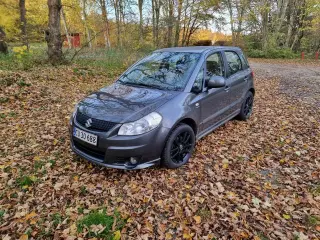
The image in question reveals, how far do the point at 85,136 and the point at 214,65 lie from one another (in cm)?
269

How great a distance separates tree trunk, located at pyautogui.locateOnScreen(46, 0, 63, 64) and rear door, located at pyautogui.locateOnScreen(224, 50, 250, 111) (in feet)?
24.7

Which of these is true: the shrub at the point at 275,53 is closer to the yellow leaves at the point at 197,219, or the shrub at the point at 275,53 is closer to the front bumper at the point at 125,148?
the front bumper at the point at 125,148

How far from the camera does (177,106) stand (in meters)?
3.38

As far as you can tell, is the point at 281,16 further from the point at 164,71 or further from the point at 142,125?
the point at 142,125

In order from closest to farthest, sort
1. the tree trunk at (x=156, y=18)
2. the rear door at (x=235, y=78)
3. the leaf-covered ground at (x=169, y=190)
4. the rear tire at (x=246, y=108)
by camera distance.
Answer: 1. the leaf-covered ground at (x=169, y=190)
2. the rear door at (x=235, y=78)
3. the rear tire at (x=246, y=108)
4. the tree trunk at (x=156, y=18)

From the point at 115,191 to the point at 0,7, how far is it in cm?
2074

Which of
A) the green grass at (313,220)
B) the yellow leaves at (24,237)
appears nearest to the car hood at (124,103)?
the yellow leaves at (24,237)

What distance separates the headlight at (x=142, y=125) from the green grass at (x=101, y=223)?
102 cm

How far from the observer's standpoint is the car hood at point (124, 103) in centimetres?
308

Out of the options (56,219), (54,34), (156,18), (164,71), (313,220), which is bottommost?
(313,220)

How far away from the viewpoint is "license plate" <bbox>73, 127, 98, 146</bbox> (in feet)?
10.1

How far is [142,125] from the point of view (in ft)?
9.96

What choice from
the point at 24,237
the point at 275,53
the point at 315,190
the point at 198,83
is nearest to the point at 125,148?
the point at 24,237

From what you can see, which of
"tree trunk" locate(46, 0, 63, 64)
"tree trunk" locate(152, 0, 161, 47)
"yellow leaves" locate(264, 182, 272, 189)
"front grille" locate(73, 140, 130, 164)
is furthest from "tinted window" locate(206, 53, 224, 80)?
"tree trunk" locate(152, 0, 161, 47)
